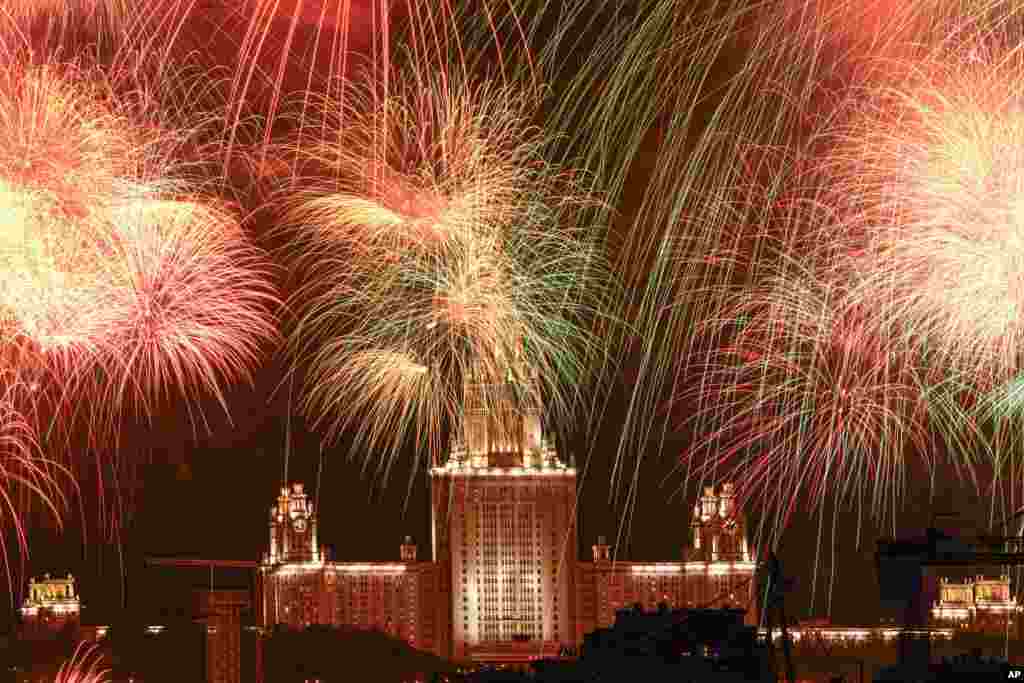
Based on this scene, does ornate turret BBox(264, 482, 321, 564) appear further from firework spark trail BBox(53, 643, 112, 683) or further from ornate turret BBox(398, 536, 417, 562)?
firework spark trail BBox(53, 643, 112, 683)

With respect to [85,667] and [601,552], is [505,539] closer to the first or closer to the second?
[601,552]

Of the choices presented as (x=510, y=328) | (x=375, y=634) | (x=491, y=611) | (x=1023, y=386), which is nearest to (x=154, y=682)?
(x=375, y=634)

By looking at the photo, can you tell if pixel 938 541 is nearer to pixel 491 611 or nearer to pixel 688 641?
pixel 688 641

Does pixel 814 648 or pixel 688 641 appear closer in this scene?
pixel 688 641

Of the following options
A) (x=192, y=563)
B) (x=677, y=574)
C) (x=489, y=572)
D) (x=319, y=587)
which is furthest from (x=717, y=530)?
(x=192, y=563)

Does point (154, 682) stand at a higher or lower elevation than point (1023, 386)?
lower

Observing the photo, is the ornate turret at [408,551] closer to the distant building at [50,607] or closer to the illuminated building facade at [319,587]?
the illuminated building facade at [319,587]
